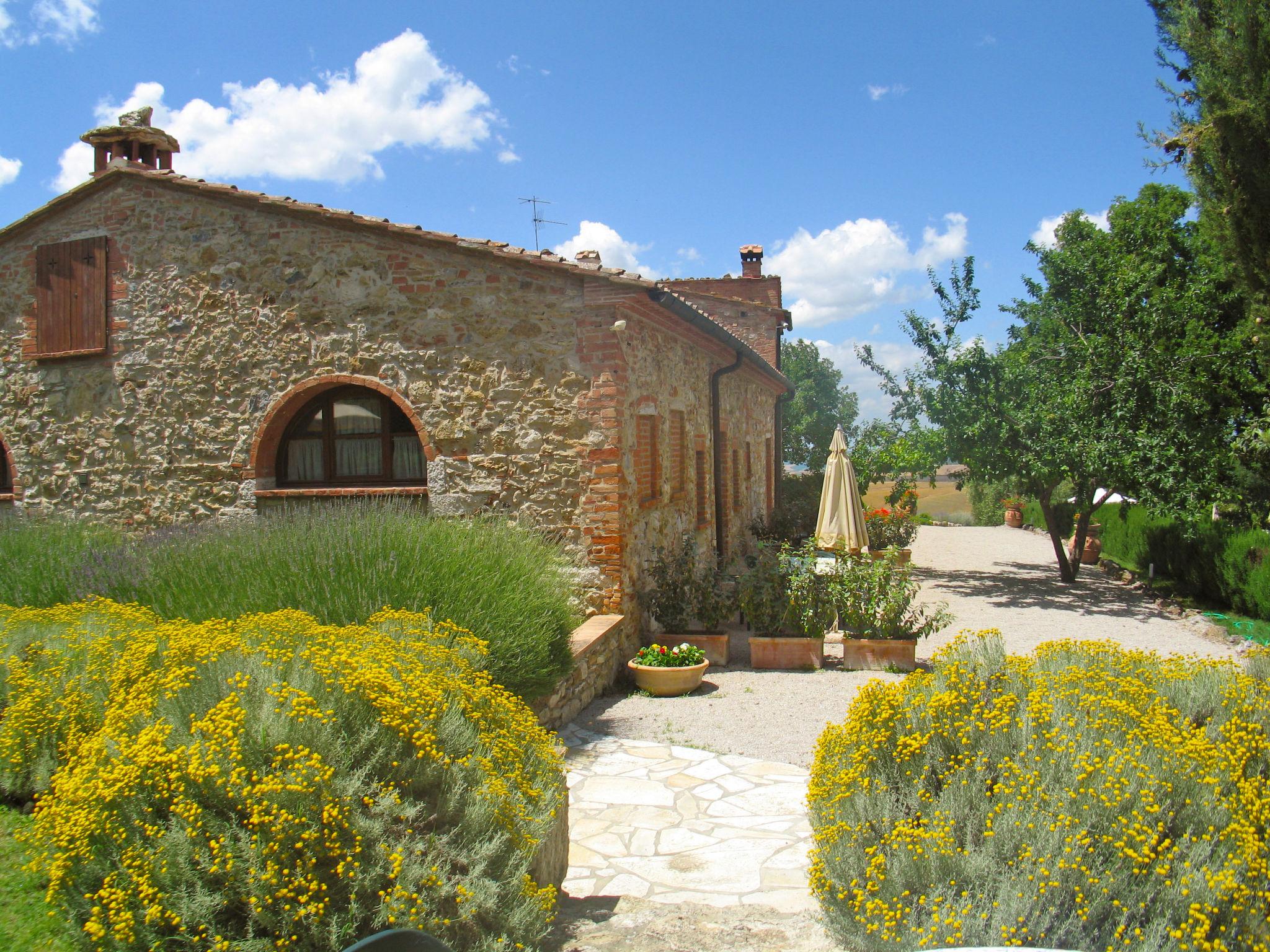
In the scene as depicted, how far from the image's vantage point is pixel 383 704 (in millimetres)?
2943

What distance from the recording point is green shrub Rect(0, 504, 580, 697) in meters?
5.43

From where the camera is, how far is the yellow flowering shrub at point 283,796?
8.02ft

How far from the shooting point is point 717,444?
1188 cm

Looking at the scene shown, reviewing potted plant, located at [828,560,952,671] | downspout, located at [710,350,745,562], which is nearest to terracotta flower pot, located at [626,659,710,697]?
potted plant, located at [828,560,952,671]

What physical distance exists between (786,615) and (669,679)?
5.57 ft

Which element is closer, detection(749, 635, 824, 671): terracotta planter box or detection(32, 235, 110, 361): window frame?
detection(749, 635, 824, 671): terracotta planter box

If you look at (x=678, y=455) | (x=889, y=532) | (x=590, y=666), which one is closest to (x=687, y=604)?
(x=590, y=666)

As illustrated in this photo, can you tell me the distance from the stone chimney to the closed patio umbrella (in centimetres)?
941

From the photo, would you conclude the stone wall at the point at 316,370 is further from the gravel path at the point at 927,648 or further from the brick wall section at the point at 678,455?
the gravel path at the point at 927,648

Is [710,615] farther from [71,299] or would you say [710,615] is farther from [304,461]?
[71,299]

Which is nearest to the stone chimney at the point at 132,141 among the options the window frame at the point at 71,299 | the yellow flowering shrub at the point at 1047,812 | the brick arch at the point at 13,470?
the window frame at the point at 71,299

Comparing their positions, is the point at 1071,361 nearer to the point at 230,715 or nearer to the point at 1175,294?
the point at 1175,294

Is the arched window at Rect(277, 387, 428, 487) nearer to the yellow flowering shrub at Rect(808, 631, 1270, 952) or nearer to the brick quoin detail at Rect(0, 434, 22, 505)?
the brick quoin detail at Rect(0, 434, 22, 505)

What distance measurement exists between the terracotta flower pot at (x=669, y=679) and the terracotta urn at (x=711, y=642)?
0.82m
